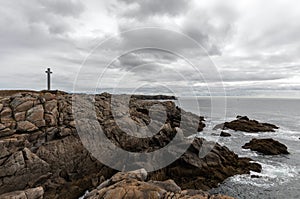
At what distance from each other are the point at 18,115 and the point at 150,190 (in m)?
17.5

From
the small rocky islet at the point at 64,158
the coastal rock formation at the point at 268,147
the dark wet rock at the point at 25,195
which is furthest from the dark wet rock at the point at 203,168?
the dark wet rock at the point at 25,195

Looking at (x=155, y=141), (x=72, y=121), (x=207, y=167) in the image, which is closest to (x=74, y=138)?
(x=72, y=121)

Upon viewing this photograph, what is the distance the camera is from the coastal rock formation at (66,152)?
1719 cm

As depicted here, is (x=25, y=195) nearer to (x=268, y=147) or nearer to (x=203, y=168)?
(x=203, y=168)

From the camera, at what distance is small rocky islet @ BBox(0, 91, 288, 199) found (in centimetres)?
1659

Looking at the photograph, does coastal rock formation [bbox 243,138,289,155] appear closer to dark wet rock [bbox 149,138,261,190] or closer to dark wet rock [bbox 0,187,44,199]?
dark wet rock [bbox 149,138,261,190]

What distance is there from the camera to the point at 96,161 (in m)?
21.0

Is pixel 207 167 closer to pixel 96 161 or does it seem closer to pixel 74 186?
pixel 96 161

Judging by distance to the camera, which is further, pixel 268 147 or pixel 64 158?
pixel 268 147

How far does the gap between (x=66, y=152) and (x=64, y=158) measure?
24.8 inches

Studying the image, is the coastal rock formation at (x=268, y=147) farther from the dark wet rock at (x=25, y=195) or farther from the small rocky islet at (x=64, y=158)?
the dark wet rock at (x=25, y=195)

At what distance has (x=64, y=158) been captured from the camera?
19500mm

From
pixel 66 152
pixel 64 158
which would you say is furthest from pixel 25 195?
pixel 66 152

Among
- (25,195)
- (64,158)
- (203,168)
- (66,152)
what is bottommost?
(203,168)
